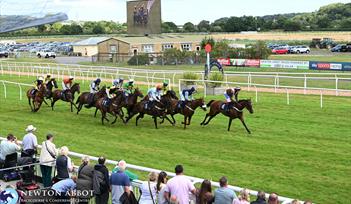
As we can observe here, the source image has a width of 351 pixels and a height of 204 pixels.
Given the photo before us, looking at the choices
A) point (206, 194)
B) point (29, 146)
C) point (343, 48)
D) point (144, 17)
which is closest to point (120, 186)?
point (206, 194)

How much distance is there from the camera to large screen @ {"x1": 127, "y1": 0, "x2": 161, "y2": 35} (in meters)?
64.2

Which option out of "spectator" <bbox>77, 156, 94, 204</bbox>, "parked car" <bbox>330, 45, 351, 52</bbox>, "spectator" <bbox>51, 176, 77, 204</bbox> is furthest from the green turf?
"parked car" <bbox>330, 45, 351, 52</bbox>

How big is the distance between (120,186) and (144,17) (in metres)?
58.2

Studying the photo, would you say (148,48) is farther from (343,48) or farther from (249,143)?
(249,143)

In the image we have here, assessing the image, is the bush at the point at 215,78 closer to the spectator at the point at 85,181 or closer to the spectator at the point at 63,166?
the spectator at the point at 63,166

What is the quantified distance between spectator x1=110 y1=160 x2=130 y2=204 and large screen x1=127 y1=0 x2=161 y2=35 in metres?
57.5

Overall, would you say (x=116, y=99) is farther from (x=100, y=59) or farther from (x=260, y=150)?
(x=100, y=59)


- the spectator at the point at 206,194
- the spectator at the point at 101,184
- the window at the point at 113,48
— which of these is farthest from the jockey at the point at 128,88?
the window at the point at 113,48

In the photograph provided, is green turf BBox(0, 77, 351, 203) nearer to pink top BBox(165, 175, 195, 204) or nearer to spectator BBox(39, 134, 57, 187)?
spectator BBox(39, 134, 57, 187)

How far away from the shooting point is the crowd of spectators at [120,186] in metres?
6.84

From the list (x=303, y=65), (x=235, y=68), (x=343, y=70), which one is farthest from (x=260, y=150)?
(x=235, y=68)

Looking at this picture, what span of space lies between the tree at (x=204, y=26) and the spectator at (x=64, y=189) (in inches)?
4293

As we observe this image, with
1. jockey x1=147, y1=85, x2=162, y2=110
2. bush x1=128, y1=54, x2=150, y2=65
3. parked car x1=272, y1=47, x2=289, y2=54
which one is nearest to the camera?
jockey x1=147, y1=85, x2=162, y2=110

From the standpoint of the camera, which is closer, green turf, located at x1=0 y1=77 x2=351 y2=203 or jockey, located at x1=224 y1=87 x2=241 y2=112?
green turf, located at x1=0 y1=77 x2=351 y2=203
